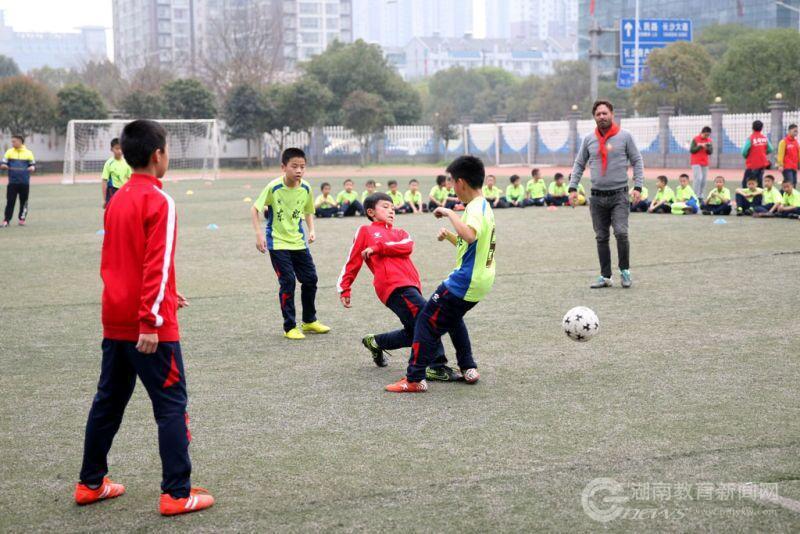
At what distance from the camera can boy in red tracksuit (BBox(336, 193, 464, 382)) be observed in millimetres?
6441

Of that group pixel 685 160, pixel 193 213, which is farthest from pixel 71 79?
pixel 193 213

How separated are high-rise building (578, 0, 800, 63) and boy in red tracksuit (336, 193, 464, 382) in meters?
76.9

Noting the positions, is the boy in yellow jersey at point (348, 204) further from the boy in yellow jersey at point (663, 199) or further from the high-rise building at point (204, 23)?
the high-rise building at point (204, 23)

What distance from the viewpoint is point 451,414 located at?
552 centimetres

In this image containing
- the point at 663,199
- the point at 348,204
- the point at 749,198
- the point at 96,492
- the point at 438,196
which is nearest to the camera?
the point at 96,492

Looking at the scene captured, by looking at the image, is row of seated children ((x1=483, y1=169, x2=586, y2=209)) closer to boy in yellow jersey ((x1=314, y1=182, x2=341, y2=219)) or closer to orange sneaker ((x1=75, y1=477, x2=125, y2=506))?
boy in yellow jersey ((x1=314, y1=182, x2=341, y2=219))

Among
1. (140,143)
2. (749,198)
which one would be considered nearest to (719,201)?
(749,198)

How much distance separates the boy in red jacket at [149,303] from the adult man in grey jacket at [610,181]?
659cm

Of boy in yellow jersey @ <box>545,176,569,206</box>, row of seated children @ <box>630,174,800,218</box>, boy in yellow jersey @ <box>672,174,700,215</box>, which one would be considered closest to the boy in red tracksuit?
row of seated children @ <box>630,174,800,218</box>

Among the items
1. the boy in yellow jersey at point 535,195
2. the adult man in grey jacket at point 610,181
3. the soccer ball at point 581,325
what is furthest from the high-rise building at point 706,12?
the soccer ball at point 581,325

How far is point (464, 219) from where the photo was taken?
231 inches

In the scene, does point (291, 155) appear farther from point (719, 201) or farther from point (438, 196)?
point (438, 196)

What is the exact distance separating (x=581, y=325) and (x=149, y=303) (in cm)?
368

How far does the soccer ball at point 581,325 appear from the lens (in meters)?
6.69
